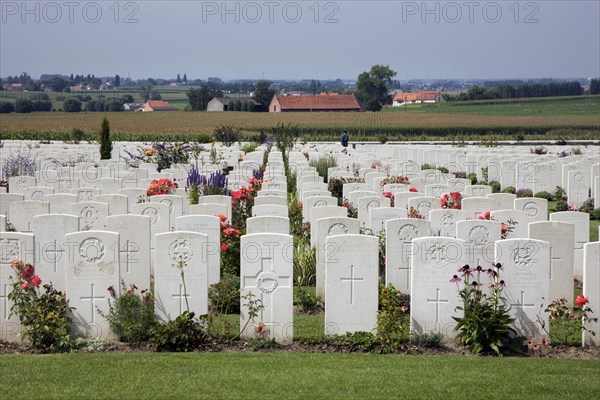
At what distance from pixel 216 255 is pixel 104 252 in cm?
235

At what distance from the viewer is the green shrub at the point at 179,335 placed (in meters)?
8.87

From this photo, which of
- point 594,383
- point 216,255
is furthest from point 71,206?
point 594,383

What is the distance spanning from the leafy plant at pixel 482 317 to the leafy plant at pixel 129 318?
132 inches

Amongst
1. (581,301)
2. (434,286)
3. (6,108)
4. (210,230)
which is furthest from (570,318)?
(6,108)

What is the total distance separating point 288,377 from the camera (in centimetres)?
773

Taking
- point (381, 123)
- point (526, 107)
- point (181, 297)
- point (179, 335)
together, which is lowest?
point (179, 335)

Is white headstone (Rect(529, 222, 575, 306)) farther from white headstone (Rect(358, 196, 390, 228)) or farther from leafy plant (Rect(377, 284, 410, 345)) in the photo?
white headstone (Rect(358, 196, 390, 228))

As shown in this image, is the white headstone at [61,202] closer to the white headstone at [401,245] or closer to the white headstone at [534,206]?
the white headstone at [401,245]

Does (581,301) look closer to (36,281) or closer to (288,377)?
(288,377)

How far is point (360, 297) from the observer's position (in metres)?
9.28

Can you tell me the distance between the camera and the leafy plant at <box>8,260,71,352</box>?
352 inches

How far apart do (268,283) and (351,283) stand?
3.02 ft

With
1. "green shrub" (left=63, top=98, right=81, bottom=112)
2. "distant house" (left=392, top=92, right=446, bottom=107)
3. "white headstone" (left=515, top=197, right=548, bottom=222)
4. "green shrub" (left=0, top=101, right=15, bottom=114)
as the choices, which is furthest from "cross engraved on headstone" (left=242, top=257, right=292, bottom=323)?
"distant house" (left=392, top=92, right=446, bottom=107)

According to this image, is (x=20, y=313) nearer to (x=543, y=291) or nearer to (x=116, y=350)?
(x=116, y=350)
